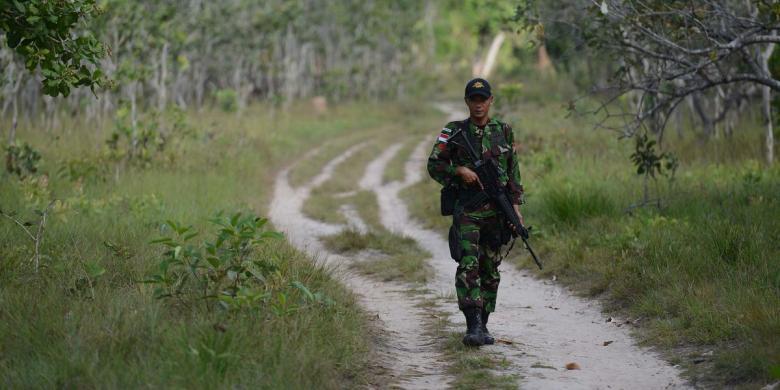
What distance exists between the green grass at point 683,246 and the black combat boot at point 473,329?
1.34 meters

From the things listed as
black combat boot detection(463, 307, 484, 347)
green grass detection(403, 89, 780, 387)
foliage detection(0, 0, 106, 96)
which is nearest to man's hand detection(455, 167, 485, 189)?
black combat boot detection(463, 307, 484, 347)

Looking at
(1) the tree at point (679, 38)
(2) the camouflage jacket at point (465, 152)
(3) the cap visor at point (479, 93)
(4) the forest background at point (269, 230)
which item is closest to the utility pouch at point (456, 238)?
(2) the camouflage jacket at point (465, 152)

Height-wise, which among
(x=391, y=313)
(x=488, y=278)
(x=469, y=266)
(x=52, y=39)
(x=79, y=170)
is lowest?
(x=391, y=313)

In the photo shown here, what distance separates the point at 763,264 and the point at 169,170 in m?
10.8

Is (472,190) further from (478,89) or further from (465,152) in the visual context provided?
(478,89)

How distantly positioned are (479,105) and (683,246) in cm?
325

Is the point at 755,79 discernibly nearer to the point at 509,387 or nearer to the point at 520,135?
the point at 509,387

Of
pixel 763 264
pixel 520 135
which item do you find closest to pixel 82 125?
pixel 520 135

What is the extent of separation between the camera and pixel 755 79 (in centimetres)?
929

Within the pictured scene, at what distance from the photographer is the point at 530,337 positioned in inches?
281

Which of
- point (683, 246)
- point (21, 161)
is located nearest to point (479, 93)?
point (683, 246)

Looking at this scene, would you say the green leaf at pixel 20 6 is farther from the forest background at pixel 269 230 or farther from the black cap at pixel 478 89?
the black cap at pixel 478 89

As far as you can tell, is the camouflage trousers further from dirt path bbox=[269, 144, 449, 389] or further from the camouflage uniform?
dirt path bbox=[269, 144, 449, 389]

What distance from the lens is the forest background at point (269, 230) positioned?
542 centimetres
